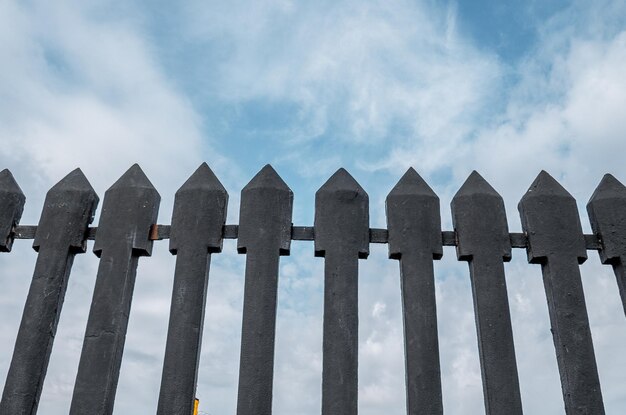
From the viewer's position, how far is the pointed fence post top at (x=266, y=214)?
171 inches

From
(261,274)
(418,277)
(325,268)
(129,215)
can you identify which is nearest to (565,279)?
(418,277)

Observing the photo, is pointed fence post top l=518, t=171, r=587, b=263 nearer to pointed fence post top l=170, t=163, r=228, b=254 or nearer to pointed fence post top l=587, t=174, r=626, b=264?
pointed fence post top l=587, t=174, r=626, b=264

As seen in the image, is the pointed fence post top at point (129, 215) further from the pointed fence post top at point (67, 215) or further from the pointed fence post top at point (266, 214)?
the pointed fence post top at point (266, 214)

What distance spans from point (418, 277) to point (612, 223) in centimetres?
163

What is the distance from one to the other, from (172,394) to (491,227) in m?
2.63

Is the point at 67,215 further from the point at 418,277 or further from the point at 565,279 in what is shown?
the point at 565,279

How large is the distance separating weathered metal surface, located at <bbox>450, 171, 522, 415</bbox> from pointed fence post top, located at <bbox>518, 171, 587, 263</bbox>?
189 mm

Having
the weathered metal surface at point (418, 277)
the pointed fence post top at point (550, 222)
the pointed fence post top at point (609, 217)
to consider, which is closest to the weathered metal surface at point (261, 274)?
the weathered metal surface at point (418, 277)

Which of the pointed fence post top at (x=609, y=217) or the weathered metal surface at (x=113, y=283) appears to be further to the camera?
the pointed fence post top at (x=609, y=217)

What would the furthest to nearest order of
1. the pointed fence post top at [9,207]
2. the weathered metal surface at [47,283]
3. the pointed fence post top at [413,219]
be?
the pointed fence post top at [9,207], the pointed fence post top at [413,219], the weathered metal surface at [47,283]

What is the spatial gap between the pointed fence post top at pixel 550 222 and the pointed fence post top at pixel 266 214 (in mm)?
1857

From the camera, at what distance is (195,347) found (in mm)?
4082

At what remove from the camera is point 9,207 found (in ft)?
15.4

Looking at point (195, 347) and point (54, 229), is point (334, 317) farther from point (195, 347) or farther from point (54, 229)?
point (54, 229)
